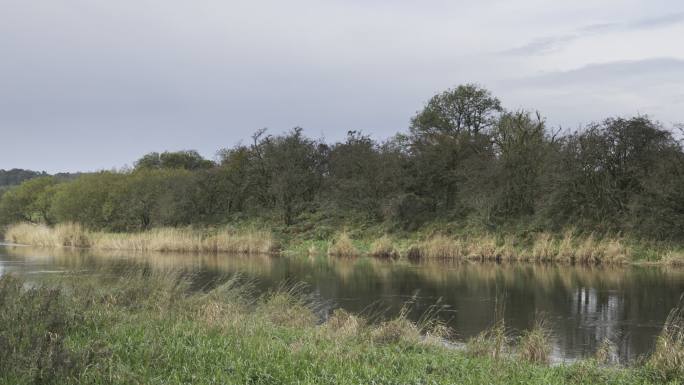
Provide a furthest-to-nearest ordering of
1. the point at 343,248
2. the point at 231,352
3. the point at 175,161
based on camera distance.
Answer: the point at 175,161 → the point at 343,248 → the point at 231,352

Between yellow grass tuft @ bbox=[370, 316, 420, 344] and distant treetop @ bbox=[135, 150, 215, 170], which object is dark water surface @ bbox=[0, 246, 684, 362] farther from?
distant treetop @ bbox=[135, 150, 215, 170]

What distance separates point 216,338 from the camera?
31.3 feet

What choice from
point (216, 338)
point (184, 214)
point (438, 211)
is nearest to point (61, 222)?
point (184, 214)

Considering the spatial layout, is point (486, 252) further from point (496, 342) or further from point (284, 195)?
point (496, 342)

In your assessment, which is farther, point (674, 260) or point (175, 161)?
point (175, 161)

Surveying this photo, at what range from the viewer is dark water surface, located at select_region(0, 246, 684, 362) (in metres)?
Answer: 15.0

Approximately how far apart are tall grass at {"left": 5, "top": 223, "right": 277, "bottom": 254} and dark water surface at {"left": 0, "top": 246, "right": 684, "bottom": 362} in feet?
24.8

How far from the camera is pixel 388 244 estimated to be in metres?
37.3

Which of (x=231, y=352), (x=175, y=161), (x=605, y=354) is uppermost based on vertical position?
(x=175, y=161)

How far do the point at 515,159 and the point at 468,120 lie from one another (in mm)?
21356

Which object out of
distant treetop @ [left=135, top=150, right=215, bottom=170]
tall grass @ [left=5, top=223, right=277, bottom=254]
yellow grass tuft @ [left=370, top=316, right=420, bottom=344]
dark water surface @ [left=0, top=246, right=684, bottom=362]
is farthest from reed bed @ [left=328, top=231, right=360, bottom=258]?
distant treetop @ [left=135, top=150, right=215, bottom=170]

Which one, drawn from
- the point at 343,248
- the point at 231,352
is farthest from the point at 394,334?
the point at 343,248

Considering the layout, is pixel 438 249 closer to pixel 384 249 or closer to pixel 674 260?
pixel 384 249

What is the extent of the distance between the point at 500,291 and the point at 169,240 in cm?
2823
